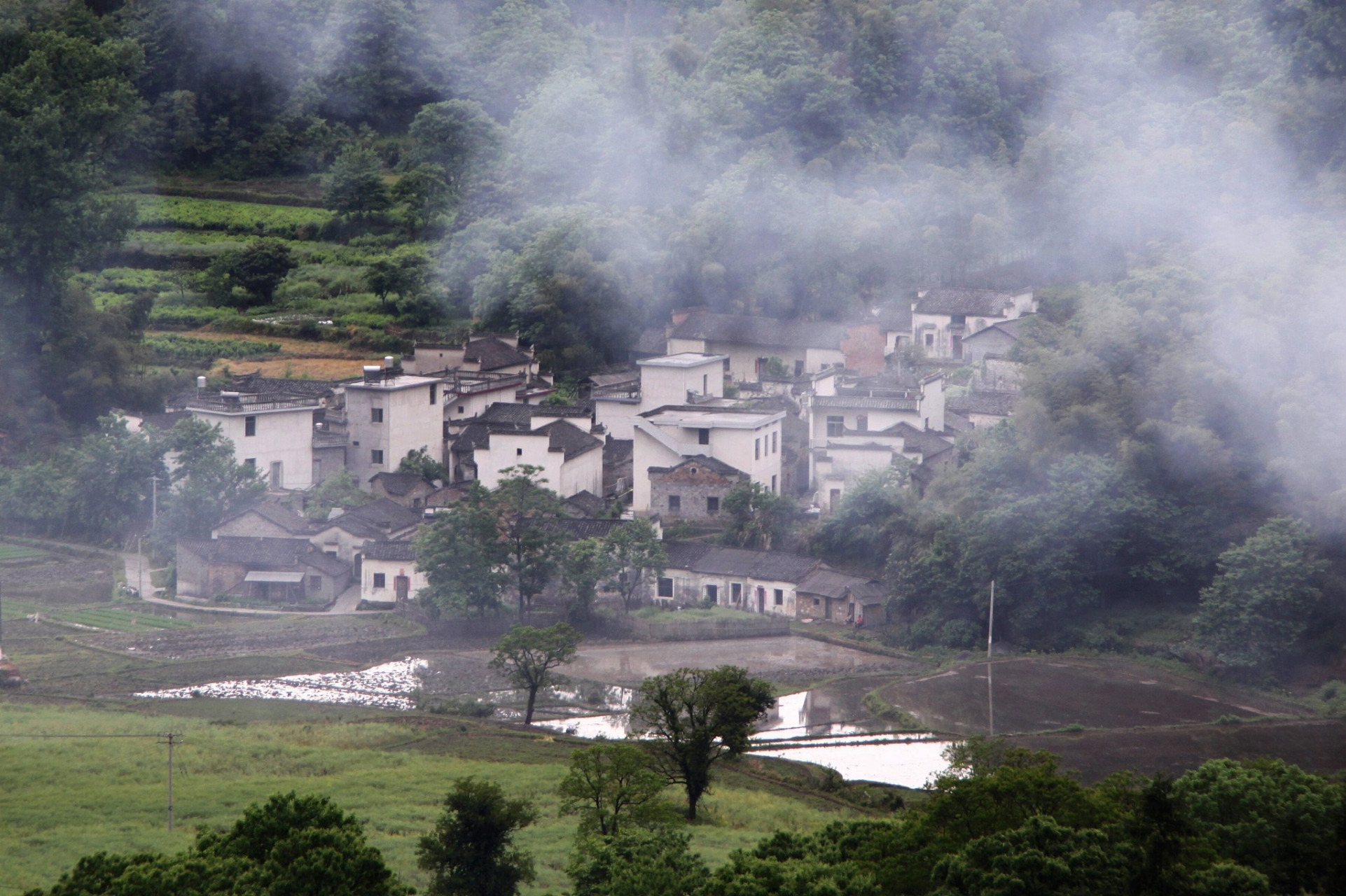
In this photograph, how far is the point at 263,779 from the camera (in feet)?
35.7

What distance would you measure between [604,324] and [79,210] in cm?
709

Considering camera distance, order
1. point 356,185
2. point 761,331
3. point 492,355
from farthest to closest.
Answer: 1. point 356,185
2. point 761,331
3. point 492,355

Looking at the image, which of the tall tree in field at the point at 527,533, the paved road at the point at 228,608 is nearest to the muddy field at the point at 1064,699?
the tall tree in field at the point at 527,533

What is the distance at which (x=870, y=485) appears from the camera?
1638 centimetres

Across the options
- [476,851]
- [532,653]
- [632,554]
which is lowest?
[476,851]

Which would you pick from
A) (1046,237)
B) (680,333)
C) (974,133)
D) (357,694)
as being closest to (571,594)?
(357,694)

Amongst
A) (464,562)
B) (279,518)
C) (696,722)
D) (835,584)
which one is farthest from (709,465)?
(696,722)

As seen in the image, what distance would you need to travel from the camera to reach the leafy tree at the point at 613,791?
30.4 ft

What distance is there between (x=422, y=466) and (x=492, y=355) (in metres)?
3.34

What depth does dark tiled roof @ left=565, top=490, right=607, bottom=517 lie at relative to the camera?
17.1m

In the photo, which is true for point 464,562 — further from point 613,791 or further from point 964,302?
point 964,302

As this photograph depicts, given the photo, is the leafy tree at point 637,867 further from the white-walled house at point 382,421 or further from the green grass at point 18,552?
the green grass at point 18,552

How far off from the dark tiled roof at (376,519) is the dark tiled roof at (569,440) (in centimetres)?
164

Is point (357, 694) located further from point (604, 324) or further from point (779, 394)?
point (604, 324)
